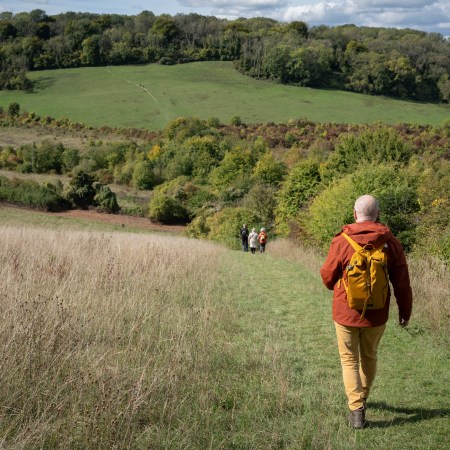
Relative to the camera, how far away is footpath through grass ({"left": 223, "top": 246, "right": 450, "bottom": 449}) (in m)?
4.48

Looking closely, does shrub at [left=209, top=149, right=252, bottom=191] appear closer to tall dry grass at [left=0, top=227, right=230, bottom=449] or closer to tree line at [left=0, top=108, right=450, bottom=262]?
tree line at [left=0, top=108, right=450, bottom=262]

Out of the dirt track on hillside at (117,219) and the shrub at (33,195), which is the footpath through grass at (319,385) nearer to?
Answer: the dirt track on hillside at (117,219)

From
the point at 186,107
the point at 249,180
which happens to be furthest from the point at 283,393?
the point at 186,107

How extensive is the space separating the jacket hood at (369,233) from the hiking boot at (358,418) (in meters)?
1.45

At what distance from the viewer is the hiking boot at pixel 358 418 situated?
187 inches

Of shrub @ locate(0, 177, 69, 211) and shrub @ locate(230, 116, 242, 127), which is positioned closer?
shrub @ locate(0, 177, 69, 211)

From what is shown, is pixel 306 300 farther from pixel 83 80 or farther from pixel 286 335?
pixel 83 80

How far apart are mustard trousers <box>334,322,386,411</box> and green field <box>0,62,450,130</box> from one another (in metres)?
83.1

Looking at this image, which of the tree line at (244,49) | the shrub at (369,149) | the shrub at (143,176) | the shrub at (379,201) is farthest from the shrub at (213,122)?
the shrub at (379,201)

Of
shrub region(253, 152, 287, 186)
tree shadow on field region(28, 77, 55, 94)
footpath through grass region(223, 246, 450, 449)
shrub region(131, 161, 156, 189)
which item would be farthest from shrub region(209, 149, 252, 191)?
footpath through grass region(223, 246, 450, 449)

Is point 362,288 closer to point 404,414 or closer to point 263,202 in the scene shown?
point 404,414

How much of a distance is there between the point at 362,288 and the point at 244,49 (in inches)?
4364

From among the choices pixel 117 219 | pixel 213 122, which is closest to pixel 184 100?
→ pixel 213 122

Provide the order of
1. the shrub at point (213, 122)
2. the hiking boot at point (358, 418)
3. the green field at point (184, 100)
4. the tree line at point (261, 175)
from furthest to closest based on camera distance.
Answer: the green field at point (184, 100) < the shrub at point (213, 122) < the tree line at point (261, 175) < the hiking boot at point (358, 418)
